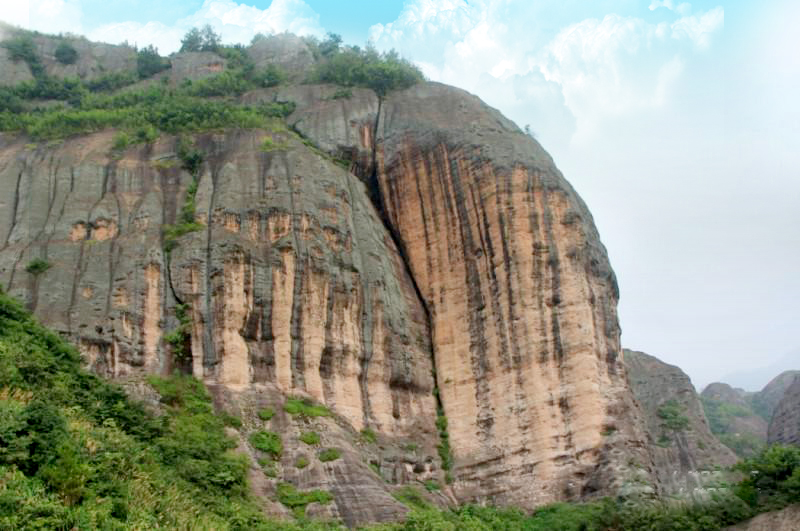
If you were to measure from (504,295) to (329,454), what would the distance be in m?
9.93

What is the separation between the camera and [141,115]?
38031 mm

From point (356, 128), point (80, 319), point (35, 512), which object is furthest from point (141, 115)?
point (35, 512)

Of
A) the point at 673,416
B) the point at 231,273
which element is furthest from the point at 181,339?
the point at 673,416

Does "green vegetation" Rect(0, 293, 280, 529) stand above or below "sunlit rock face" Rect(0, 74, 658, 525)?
below

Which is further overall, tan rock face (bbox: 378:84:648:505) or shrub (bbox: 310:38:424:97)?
shrub (bbox: 310:38:424:97)

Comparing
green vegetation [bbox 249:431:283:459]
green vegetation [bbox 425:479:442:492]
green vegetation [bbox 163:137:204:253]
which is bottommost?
green vegetation [bbox 425:479:442:492]

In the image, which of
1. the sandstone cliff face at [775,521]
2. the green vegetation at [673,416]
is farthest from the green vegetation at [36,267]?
the green vegetation at [673,416]

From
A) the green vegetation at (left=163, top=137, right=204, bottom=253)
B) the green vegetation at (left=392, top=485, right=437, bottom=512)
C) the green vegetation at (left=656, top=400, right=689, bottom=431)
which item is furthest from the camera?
the green vegetation at (left=656, top=400, right=689, bottom=431)

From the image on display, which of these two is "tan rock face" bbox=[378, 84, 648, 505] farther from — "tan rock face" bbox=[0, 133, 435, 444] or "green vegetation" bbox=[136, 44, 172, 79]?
"green vegetation" bbox=[136, 44, 172, 79]

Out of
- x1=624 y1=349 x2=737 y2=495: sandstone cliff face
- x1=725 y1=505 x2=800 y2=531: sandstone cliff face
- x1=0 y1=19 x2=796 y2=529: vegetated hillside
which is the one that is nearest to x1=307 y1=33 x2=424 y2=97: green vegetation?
x1=0 y1=19 x2=796 y2=529: vegetated hillside

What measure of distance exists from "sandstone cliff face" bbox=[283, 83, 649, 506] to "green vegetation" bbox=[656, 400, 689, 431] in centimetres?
2119

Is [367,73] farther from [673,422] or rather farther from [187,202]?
[673,422]

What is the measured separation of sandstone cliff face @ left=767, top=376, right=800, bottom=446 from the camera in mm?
54906

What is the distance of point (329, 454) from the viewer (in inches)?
1062
